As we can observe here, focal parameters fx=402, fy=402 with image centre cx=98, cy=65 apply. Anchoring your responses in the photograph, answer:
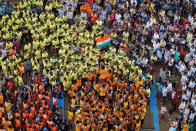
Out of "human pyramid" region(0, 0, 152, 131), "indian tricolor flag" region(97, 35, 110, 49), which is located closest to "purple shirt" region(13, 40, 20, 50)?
"human pyramid" region(0, 0, 152, 131)

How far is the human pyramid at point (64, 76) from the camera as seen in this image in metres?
23.1

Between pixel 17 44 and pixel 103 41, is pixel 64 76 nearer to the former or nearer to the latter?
pixel 103 41

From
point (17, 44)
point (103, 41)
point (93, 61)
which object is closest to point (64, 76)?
point (93, 61)

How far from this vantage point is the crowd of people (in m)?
23.4

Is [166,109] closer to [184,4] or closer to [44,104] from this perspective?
[44,104]

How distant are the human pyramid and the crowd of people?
0.19ft

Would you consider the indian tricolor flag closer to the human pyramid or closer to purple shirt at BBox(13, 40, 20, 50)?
the human pyramid

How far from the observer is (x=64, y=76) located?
83.9 feet

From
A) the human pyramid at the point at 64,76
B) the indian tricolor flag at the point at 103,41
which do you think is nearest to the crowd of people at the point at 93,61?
the human pyramid at the point at 64,76

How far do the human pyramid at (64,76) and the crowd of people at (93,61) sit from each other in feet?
0.19

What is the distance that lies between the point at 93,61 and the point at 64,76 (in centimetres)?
257

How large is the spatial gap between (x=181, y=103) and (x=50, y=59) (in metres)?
9.06

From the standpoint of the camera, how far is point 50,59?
26969 millimetres

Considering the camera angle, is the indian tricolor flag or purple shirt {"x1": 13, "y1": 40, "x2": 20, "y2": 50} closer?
the indian tricolor flag
